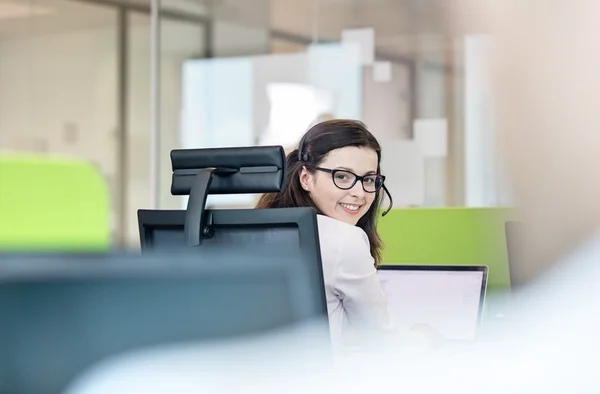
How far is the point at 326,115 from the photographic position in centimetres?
473

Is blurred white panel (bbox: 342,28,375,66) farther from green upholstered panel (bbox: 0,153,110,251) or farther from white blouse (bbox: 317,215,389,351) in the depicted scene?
green upholstered panel (bbox: 0,153,110,251)

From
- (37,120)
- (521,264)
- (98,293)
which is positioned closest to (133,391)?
(98,293)

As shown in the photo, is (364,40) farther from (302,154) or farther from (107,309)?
(107,309)

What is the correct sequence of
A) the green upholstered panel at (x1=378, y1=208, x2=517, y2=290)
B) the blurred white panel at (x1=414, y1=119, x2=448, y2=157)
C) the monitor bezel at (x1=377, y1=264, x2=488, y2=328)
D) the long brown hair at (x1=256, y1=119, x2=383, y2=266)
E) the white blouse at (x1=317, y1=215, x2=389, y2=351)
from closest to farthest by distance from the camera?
the white blouse at (x1=317, y1=215, x2=389, y2=351) < the long brown hair at (x1=256, y1=119, x2=383, y2=266) < the monitor bezel at (x1=377, y1=264, x2=488, y2=328) < the green upholstered panel at (x1=378, y1=208, x2=517, y2=290) < the blurred white panel at (x1=414, y1=119, x2=448, y2=157)

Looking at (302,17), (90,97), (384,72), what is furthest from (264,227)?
(90,97)

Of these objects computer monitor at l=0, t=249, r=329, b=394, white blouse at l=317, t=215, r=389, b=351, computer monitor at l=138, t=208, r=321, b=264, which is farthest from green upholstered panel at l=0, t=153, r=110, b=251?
white blouse at l=317, t=215, r=389, b=351

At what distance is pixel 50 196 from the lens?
986 mm

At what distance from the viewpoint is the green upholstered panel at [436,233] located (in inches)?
107

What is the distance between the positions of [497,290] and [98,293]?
2346mm

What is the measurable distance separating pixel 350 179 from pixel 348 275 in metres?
0.36

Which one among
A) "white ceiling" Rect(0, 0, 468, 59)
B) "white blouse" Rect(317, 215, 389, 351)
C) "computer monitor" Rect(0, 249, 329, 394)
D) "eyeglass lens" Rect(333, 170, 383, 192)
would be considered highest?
"white ceiling" Rect(0, 0, 468, 59)

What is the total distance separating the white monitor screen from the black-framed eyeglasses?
332 mm

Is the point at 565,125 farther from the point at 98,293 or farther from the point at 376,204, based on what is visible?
the point at 98,293

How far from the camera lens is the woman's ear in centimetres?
201
